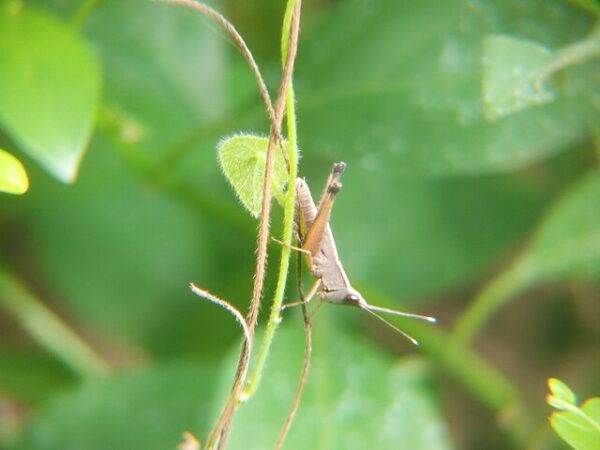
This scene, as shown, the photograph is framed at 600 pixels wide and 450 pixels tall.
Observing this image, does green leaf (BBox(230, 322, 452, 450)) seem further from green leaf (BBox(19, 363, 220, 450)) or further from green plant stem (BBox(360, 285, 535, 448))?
green leaf (BBox(19, 363, 220, 450))

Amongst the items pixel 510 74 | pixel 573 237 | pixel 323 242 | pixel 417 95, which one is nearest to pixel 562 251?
pixel 573 237

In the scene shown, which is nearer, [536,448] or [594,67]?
[594,67]

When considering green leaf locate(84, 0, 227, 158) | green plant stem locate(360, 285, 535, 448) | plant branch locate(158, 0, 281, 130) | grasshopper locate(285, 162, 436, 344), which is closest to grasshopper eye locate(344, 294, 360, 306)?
grasshopper locate(285, 162, 436, 344)

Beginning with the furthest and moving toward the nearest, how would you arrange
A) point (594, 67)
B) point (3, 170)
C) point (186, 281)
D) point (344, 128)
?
point (186, 281), point (344, 128), point (594, 67), point (3, 170)

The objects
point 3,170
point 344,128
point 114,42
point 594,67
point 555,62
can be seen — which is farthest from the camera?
point 114,42

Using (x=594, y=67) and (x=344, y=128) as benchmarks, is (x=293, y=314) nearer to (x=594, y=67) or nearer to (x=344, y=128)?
(x=344, y=128)

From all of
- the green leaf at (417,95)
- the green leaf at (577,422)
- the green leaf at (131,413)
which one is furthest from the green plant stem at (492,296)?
the green leaf at (577,422)

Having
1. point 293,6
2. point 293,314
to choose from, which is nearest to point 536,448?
point 293,314
